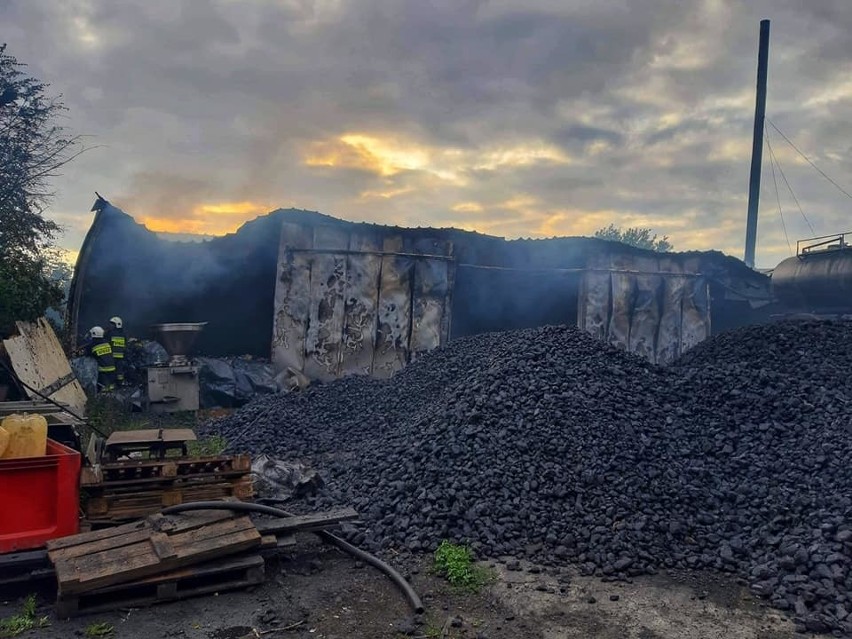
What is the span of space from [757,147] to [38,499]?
2323 cm

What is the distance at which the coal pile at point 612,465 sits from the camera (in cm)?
457

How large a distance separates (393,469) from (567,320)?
28.3ft

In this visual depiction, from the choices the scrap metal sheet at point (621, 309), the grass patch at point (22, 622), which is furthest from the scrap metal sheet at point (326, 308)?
the grass patch at point (22, 622)

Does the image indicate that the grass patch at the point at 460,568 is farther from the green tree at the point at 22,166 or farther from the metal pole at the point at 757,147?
the metal pole at the point at 757,147

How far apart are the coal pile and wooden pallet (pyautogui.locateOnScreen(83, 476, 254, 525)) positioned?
41.4 inches

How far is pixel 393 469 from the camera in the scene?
583cm

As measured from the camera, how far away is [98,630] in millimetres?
3506

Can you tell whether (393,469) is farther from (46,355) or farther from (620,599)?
(46,355)

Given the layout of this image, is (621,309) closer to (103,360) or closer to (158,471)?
(103,360)

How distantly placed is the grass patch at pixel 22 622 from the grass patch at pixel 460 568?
2.54 m

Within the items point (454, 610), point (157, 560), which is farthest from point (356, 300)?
point (454, 610)

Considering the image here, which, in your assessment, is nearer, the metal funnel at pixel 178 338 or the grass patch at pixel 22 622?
the grass patch at pixel 22 622

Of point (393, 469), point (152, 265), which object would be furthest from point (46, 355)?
point (393, 469)

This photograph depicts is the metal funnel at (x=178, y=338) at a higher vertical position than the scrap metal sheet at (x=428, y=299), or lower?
lower
